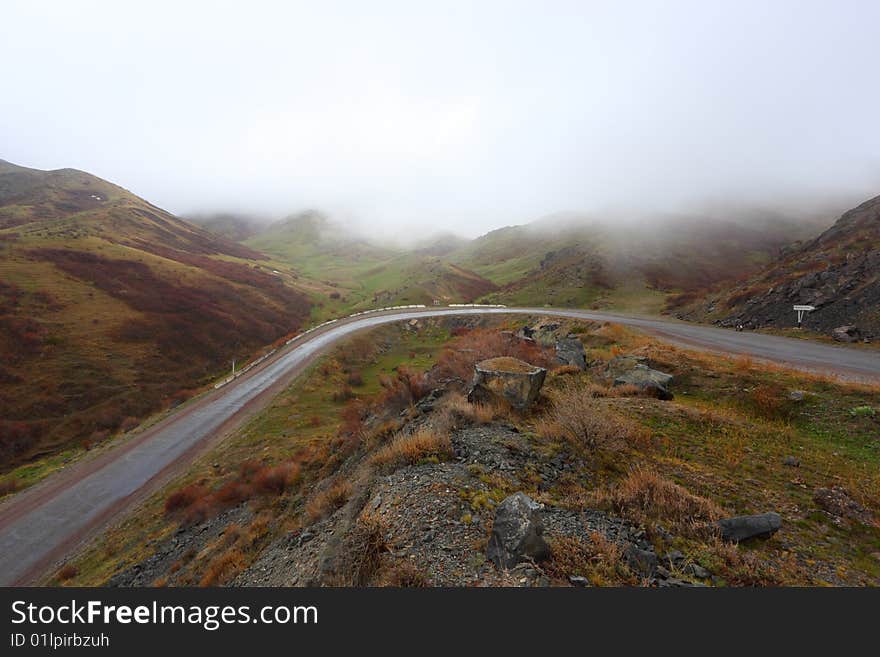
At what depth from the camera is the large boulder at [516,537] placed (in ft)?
14.4

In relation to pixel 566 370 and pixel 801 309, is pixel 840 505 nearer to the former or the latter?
pixel 566 370

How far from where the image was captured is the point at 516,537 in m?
4.47

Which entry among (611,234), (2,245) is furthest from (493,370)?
(611,234)

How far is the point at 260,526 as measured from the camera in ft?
32.3

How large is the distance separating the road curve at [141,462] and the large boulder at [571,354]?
21.2ft

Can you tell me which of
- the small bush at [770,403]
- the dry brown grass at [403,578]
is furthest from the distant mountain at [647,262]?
the dry brown grass at [403,578]

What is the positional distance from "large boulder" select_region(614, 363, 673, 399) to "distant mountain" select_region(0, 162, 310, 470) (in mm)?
30042

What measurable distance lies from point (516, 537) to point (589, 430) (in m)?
4.49

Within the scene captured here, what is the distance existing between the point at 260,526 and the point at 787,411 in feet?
50.3

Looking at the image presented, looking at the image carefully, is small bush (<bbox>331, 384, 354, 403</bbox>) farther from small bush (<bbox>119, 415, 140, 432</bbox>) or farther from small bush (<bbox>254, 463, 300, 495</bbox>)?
small bush (<bbox>119, 415, 140, 432</bbox>)

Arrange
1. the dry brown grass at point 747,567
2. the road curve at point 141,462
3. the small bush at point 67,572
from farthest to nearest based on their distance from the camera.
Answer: the road curve at point 141,462 → the small bush at point 67,572 → the dry brown grass at point 747,567

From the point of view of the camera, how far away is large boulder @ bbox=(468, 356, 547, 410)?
10680mm

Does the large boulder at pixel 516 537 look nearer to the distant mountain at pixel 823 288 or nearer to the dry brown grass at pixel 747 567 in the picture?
the dry brown grass at pixel 747 567

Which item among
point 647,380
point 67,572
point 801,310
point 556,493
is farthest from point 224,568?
point 801,310
